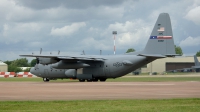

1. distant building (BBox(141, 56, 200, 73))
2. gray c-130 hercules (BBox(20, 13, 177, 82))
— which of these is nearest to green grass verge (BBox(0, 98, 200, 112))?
gray c-130 hercules (BBox(20, 13, 177, 82))

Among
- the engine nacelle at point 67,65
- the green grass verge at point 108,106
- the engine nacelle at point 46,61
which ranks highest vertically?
the engine nacelle at point 46,61

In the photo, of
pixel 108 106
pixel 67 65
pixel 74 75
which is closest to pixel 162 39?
pixel 67 65

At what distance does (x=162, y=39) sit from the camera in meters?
47.5

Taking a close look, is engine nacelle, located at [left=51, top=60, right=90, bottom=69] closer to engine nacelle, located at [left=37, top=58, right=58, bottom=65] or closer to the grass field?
engine nacelle, located at [left=37, top=58, right=58, bottom=65]

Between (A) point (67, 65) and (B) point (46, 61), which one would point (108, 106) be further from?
(B) point (46, 61)

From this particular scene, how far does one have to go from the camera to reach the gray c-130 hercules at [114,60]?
4734 cm

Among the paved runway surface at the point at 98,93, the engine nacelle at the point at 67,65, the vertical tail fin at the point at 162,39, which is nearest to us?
the paved runway surface at the point at 98,93

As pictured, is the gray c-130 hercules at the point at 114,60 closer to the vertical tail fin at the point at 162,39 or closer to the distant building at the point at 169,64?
the vertical tail fin at the point at 162,39

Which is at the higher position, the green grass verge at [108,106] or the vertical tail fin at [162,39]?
the vertical tail fin at [162,39]

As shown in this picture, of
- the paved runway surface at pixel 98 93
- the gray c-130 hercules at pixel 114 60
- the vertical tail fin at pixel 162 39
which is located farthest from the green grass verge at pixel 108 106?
the vertical tail fin at pixel 162 39

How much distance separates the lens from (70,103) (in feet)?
62.4

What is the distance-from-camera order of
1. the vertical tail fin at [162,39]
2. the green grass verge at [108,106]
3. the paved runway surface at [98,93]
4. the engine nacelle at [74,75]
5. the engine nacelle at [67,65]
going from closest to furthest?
the green grass verge at [108,106] < the paved runway surface at [98,93] < the vertical tail fin at [162,39] < the engine nacelle at [67,65] < the engine nacelle at [74,75]

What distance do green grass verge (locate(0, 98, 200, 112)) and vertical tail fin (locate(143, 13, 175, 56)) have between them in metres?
27.2

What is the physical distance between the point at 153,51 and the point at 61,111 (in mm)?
32418
